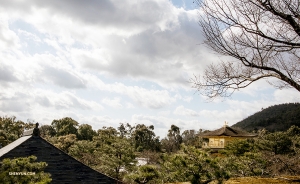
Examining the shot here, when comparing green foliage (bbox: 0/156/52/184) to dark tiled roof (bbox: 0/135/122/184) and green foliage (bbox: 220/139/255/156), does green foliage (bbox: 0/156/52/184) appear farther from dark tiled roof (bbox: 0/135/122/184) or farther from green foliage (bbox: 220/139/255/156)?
green foliage (bbox: 220/139/255/156)

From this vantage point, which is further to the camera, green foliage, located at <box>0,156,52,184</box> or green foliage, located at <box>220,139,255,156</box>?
green foliage, located at <box>220,139,255,156</box>

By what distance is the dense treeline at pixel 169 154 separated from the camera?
18.8ft

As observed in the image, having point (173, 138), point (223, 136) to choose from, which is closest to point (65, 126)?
point (173, 138)

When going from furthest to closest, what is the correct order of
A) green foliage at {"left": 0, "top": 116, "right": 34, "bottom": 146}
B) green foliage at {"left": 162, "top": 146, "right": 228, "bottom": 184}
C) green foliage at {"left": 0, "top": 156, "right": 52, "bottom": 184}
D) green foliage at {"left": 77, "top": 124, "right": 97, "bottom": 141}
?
1. green foliage at {"left": 77, "top": 124, "right": 97, "bottom": 141}
2. green foliage at {"left": 0, "top": 116, "right": 34, "bottom": 146}
3. green foliage at {"left": 0, "top": 156, "right": 52, "bottom": 184}
4. green foliage at {"left": 162, "top": 146, "right": 228, "bottom": 184}

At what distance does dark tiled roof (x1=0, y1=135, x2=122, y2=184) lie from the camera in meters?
8.54

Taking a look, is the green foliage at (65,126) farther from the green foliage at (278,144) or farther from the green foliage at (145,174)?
the green foliage at (145,174)

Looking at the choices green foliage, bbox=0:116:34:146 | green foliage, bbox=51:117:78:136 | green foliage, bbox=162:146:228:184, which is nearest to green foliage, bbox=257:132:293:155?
green foliage, bbox=162:146:228:184

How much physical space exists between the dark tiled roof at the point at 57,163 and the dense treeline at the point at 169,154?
1.51 m

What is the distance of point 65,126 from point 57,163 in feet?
97.1

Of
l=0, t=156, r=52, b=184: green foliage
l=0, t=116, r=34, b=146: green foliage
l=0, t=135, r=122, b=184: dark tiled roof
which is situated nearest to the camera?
l=0, t=156, r=52, b=184: green foliage

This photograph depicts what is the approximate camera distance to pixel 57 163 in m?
8.73

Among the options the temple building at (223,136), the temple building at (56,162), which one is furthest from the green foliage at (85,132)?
the temple building at (56,162)

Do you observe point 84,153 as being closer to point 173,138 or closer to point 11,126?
point 11,126

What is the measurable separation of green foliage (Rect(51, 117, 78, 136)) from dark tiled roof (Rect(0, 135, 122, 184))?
29.2 metres
